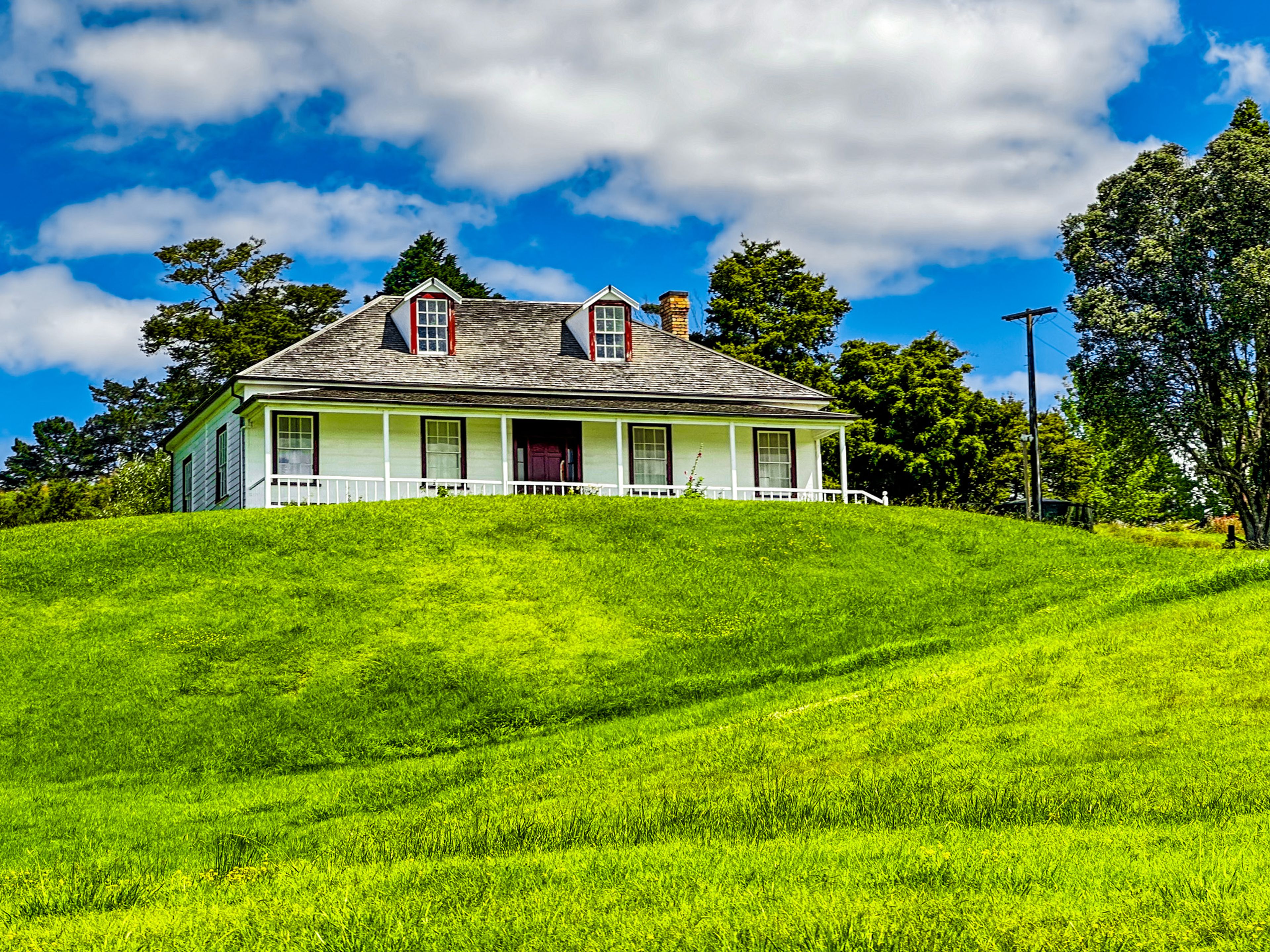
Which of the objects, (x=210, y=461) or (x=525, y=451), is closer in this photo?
(x=525, y=451)

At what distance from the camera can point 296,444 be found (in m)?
32.8

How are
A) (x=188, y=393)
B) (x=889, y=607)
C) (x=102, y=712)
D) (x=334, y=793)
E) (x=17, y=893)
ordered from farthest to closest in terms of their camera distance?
(x=188, y=393)
(x=889, y=607)
(x=102, y=712)
(x=334, y=793)
(x=17, y=893)

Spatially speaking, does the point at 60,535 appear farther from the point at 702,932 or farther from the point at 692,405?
the point at 702,932

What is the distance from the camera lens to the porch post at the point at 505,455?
1278 inches

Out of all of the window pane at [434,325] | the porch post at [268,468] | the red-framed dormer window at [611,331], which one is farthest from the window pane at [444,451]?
the red-framed dormer window at [611,331]

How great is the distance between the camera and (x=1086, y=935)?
689cm

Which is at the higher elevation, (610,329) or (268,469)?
(610,329)

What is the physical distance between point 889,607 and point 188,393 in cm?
A: 4833

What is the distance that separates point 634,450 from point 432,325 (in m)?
6.79

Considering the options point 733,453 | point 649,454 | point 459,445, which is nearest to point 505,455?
point 459,445

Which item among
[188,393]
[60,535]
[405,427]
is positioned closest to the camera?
[60,535]

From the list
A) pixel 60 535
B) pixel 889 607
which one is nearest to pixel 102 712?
pixel 60 535

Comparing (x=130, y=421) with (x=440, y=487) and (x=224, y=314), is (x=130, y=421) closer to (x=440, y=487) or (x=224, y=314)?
(x=224, y=314)

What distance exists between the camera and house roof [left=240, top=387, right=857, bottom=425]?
1282 inches
